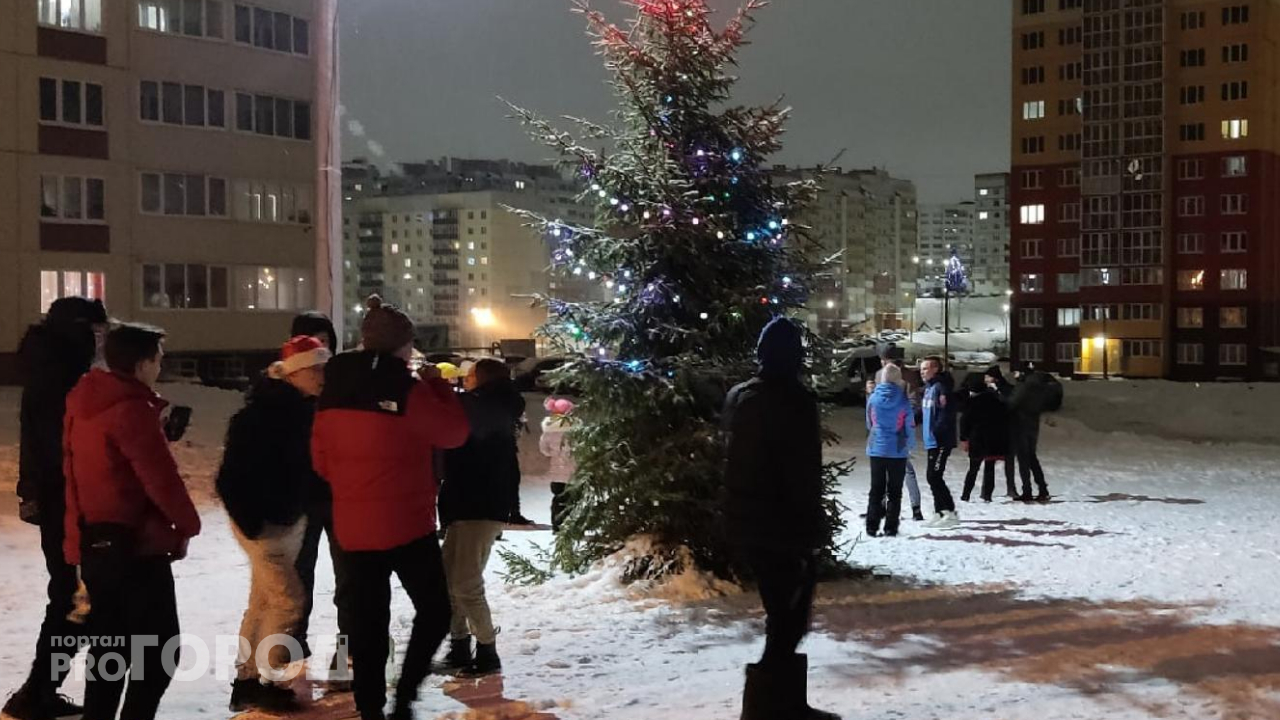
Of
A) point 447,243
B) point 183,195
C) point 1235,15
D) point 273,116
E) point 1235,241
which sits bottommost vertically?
point 183,195

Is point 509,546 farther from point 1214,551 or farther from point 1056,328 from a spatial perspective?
point 1056,328

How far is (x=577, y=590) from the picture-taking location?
865 cm

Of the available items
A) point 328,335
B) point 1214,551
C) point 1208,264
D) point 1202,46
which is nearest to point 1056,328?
point 1208,264

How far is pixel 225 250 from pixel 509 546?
30.2m

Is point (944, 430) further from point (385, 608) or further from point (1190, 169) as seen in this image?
point (1190, 169)

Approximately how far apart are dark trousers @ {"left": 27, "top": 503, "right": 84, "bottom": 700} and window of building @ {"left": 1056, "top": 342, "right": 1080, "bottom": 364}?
260 feet

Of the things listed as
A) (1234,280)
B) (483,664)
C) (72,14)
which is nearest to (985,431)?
(483,664)

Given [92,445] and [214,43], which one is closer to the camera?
[92,445]

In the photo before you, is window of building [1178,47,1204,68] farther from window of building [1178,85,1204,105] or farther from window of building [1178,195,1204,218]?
window of building [1178,195,1204,218]

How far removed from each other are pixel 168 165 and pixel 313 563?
3396cm

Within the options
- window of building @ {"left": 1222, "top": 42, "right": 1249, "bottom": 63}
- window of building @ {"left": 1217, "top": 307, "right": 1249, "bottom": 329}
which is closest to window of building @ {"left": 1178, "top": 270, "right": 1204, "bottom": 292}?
window of building @ {"left": 1217, "top": 307, "right": 1249, "bottom": 329}

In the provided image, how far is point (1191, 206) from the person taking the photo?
75.4m

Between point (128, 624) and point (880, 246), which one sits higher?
point (880, 246)

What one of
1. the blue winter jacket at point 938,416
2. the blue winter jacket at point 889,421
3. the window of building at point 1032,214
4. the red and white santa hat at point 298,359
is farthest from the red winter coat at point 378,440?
the window of building at point 1032,214
